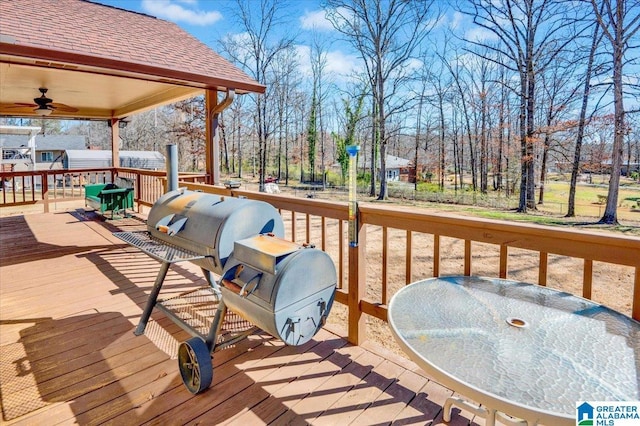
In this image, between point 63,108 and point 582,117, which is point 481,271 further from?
point 582,117

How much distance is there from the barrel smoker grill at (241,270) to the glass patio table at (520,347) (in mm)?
567

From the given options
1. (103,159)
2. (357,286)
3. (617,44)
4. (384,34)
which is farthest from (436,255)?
(103,159)

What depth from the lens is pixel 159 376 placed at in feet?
7.43

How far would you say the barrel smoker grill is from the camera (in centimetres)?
191

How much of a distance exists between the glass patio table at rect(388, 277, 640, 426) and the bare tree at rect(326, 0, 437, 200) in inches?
718

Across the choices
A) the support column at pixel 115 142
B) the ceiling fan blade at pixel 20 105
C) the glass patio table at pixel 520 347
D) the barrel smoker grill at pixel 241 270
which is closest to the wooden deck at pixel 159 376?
the barrel smoker grill at pixel 241 270

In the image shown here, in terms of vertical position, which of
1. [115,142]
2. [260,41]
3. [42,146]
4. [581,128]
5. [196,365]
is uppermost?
[260,41]

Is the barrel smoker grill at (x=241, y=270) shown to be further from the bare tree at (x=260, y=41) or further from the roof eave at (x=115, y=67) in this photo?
the bare tree at (x=260, y=41)

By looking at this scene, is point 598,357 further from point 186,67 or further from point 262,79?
point 262,79

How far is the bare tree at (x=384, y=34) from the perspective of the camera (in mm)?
18438

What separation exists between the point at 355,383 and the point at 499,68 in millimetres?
Answer: 26679

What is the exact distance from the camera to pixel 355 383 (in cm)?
218

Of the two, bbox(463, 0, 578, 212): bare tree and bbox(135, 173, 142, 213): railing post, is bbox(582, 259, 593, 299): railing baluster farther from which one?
bbox(463, 0, 578, 212): bare tree

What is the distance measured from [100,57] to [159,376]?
3.74 meters
